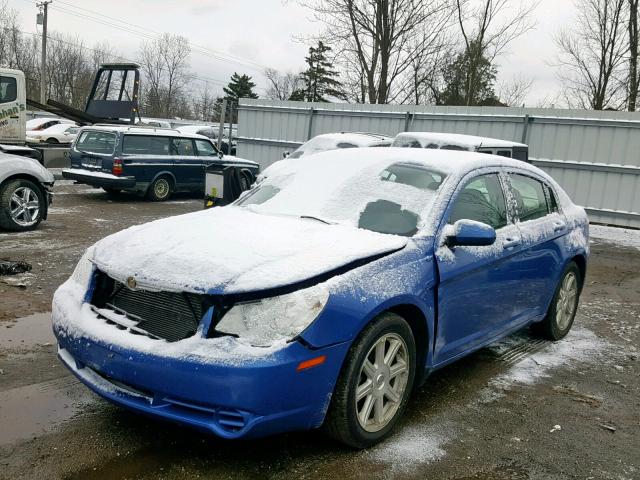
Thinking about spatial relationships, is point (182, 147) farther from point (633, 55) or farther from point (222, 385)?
point (633, 55)

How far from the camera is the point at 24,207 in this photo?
28.7 feet

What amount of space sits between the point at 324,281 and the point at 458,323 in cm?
122

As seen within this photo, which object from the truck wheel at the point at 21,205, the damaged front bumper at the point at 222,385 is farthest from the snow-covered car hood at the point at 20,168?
the damaged front bumper at the point at 222,385

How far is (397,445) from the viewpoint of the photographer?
10.6 feet

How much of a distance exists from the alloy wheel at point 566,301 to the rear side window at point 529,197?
0.76m

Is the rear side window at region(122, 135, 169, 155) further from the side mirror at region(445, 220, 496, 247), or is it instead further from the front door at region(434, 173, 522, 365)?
the side mirror at region(445, 220, 496, 247)

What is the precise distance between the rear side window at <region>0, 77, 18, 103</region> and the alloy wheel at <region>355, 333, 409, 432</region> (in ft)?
38.8

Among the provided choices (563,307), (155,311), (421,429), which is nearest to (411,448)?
(421,429)

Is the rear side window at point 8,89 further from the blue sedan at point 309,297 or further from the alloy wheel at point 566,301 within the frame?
the alloy wheel at point 566,301

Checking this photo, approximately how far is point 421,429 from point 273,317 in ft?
4.23

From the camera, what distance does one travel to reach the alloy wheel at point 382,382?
121 inches

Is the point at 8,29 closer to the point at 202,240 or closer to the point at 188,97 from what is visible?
the point at 188,97

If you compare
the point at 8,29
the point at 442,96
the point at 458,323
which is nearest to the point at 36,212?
the point at 458,323

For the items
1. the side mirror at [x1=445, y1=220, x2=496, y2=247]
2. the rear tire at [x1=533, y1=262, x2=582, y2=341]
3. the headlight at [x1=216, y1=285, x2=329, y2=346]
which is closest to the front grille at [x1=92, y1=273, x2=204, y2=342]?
the headlight at [x1=216, y1=285, x2=329, y2=346]
